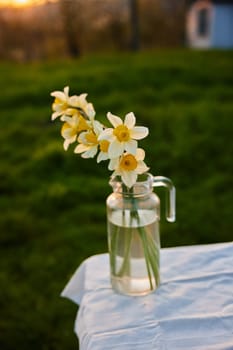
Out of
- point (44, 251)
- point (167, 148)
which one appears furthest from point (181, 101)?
point (44, 251)

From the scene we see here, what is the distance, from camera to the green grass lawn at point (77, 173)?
2.05 meters

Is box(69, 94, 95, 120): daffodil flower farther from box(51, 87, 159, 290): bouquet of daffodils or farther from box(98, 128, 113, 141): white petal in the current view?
box(98, 128, 113, 141): white petal

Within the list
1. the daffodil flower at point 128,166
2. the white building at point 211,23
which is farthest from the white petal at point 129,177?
the white building at point 211,23

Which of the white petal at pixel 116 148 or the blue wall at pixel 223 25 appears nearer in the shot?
the white petal at pixel 116 148

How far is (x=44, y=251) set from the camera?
2.35m

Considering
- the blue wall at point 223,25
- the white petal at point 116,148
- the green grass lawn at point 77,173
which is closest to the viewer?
the white petal at point 116,148

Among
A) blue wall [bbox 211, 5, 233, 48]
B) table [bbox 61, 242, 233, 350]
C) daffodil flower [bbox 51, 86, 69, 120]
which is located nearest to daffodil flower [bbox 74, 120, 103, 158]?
daffodil flower [bbox 51, 86, 69, 120]

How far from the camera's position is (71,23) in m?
6.60

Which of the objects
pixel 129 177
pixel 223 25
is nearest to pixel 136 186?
pixel 129 177

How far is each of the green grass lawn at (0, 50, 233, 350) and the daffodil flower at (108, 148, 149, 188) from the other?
1.18m

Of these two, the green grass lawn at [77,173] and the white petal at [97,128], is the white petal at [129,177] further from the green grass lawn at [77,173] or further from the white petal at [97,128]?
the green grass lawn at [77,173]

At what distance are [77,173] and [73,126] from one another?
2.38 metres

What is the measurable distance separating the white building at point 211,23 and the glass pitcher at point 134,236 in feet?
28.6

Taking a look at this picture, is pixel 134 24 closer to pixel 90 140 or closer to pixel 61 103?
pixel 61 103
